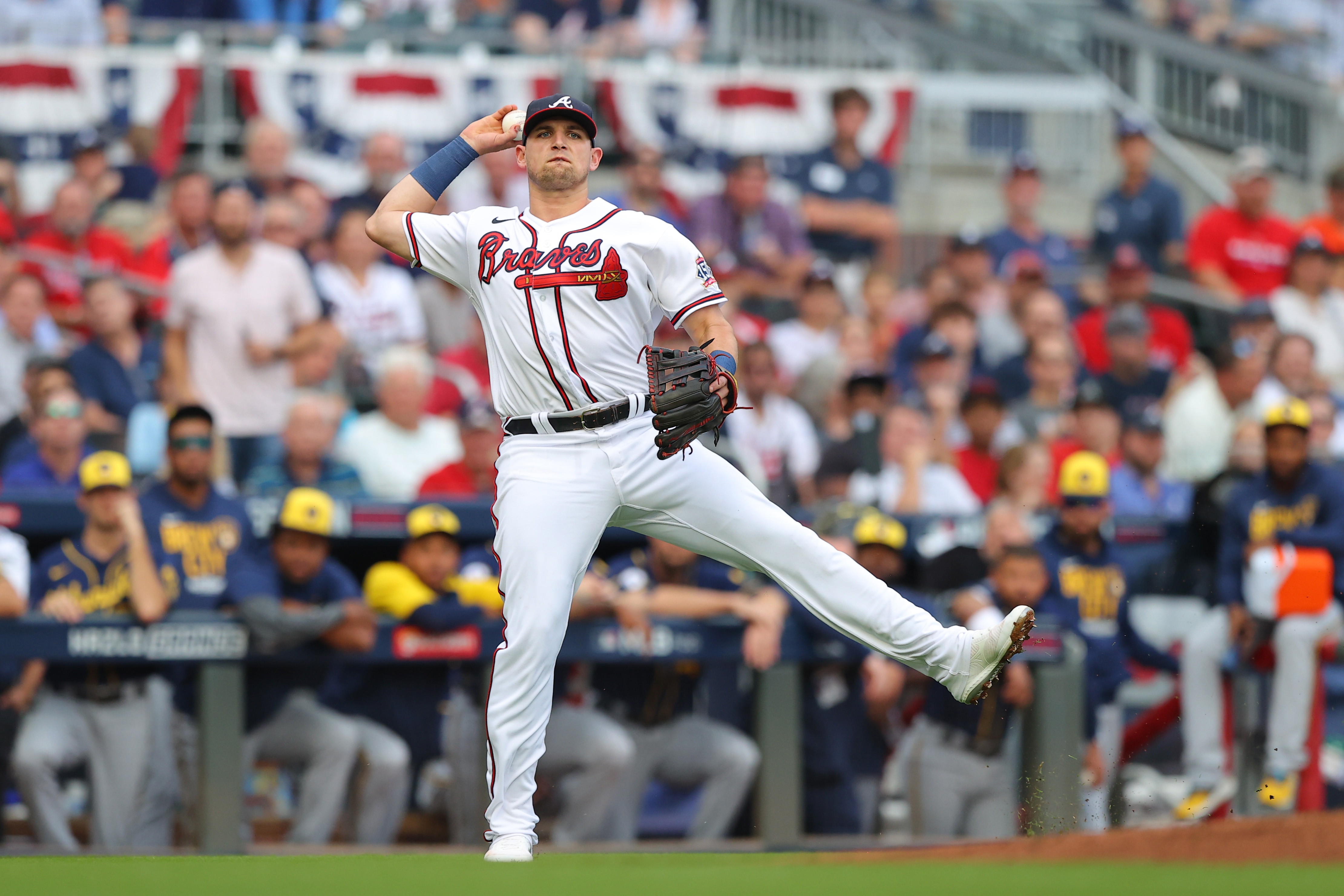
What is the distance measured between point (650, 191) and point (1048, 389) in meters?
2.56

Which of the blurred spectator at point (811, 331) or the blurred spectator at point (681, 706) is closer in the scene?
the blurred spectator at point (681, 706)

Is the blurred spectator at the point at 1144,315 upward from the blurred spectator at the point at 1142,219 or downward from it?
downward

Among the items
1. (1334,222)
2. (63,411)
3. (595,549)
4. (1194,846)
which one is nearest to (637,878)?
(595,549)

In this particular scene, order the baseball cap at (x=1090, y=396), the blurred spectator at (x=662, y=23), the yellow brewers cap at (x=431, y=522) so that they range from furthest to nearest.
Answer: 1. the blurred spectator at (x=662, y=23)
2. the baseball cap at (x=1090, y=396)
3. the yellow brewers cap at (x=431, y=522)

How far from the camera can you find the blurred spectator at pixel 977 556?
7504mm

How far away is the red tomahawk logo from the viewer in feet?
15.9

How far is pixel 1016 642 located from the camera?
16.0 feet

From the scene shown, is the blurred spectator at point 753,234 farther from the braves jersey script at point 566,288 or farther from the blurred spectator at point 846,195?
the braves jersey script at point 566,288

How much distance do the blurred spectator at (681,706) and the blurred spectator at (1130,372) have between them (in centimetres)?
344

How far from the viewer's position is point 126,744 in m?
6.59

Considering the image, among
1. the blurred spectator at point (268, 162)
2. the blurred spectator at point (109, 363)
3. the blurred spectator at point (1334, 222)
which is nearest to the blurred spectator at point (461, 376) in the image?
the blurred spectator at point (268, 162)

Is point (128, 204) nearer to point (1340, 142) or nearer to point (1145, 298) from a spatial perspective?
point (1145, 298)

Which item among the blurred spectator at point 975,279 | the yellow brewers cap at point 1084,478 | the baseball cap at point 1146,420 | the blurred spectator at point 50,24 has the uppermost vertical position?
the blurred spectator at point 50,24

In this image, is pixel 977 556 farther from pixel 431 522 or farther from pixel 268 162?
pixel 268 162
